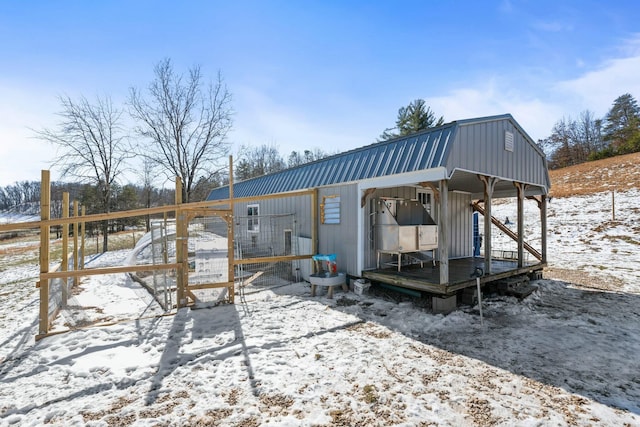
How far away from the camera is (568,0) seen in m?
6.14

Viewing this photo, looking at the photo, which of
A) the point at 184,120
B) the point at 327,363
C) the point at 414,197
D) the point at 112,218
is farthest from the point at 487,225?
the point at 184,120

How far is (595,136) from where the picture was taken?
38.0 metres

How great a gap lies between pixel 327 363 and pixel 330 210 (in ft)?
15.0

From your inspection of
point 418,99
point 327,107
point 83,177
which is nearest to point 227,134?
point 83,177

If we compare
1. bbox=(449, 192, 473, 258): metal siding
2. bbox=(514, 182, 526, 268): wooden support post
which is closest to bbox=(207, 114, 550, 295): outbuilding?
bbox=(514, 182, 526, 268): wooden support post

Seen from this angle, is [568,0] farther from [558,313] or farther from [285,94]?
[285,94]

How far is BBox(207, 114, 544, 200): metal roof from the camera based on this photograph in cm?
572

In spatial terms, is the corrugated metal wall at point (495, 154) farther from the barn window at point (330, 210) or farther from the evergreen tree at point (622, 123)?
the evergreen tree at point (622, 123)

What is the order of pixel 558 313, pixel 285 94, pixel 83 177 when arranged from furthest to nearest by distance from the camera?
1. pixel 83 177
2. pixel 285 94
3. pixel 558 313

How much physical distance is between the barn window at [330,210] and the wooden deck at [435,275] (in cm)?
161

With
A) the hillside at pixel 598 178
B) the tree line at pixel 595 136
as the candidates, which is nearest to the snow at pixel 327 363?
the hillside at pixel 598 178

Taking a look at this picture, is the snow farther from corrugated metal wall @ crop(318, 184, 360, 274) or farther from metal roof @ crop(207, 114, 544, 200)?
Result: metal roof @ crop(207, 114, 544, 200)

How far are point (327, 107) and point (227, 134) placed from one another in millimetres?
10127

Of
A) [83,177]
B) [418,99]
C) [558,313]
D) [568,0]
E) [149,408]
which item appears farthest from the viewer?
[418,99]
